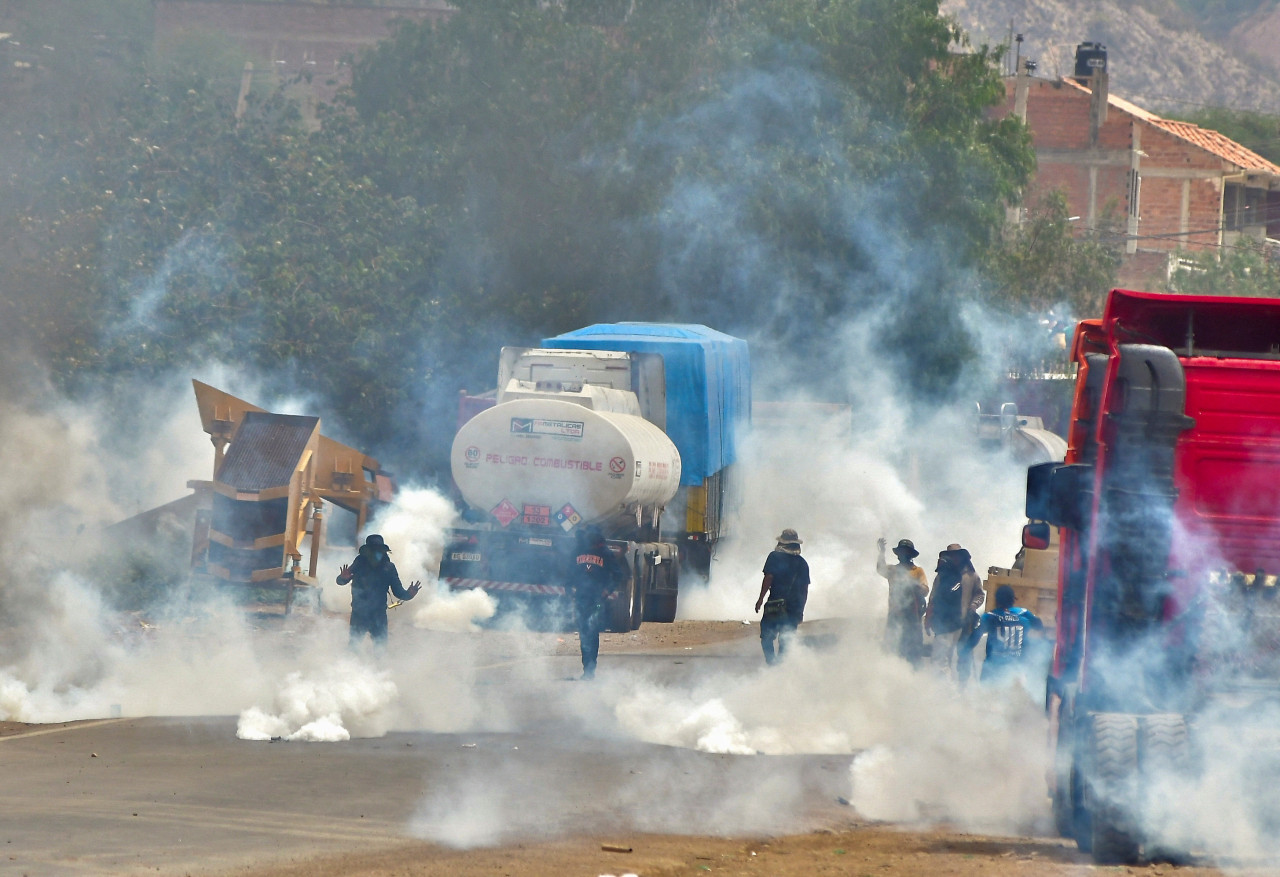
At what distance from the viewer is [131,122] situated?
→ 2789 cm

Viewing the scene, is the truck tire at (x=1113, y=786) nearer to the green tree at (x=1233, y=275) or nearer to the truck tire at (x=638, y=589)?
the truck tire at (x=638, y=589)

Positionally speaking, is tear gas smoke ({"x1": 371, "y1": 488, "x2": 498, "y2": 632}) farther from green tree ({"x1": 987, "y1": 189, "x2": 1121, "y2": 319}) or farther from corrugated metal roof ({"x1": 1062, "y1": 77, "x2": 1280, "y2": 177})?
corrugated metal roof ({"x1": 1062, "y1": 77, "x2": 1280, "y2": 177})

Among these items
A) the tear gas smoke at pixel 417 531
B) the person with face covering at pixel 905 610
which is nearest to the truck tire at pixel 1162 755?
the person with face covering at pixel 905 610

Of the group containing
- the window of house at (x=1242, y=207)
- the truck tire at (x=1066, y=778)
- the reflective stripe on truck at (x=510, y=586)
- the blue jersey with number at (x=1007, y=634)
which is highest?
the window of house at (x=1242, y=207)

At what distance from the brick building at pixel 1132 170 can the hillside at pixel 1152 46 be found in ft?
194

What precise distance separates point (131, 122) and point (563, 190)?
8094mm

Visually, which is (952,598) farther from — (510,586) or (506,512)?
(506,512)

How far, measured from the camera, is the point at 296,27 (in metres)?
54.4

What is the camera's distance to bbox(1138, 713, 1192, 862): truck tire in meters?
7.05

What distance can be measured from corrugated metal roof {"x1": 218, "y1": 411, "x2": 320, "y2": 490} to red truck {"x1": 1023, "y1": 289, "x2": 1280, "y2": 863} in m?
11.9

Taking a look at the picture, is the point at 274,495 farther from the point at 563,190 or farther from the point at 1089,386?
the point at 563,190

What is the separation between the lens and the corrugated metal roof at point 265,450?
58.2 ft

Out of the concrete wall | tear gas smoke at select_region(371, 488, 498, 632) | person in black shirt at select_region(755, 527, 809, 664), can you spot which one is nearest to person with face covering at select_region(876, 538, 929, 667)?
person in black shirt at select_region(755, 527, 809, 664)

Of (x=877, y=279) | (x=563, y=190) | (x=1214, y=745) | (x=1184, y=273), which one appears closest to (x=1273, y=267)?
(x=1184, y=273)
